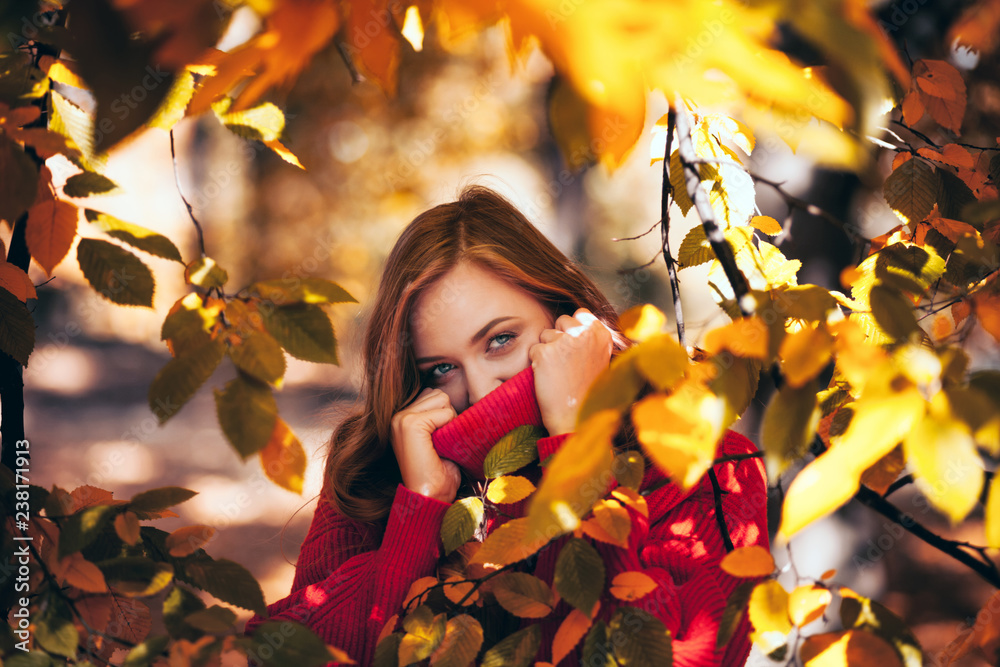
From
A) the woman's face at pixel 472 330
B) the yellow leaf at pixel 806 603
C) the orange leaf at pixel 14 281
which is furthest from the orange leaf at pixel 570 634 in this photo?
the orange leaf at pixel 14 281

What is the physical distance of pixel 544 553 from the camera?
48.7 inches

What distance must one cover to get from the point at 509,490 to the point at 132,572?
53 cm

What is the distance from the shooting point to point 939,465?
52 centimetres

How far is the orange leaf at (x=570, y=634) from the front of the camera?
0.82 meters

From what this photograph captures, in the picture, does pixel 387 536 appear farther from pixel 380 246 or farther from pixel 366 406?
pixel 380 246

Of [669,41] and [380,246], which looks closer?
[669,41]

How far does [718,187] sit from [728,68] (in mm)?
735

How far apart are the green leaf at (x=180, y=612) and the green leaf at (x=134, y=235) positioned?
0.42m

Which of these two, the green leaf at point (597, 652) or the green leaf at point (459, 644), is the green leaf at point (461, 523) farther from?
the green leaf at point (597, 652)

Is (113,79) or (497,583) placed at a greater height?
(113,79)

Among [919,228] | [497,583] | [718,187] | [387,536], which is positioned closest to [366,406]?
[387,536]

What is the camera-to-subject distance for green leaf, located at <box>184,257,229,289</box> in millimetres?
724

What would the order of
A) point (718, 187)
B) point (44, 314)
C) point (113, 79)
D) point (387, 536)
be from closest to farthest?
1. point (113, 79)
2. point (718, 187)
3. point (387, 536)
4. point (44, 314)

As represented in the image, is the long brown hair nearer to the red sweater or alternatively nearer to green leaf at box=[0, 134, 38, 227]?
the red sweater
